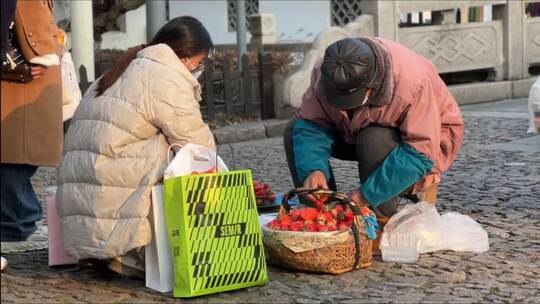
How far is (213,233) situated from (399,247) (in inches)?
44.5

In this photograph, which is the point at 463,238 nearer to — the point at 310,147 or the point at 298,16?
the point at 310,147

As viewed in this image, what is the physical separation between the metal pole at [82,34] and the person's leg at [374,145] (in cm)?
577

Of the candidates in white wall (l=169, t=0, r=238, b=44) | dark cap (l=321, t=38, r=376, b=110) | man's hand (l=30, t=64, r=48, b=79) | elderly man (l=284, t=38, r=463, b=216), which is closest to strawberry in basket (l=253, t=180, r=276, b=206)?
elderly man (l=284, t=38, r=463, b=216)

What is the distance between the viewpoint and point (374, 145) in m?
4.93

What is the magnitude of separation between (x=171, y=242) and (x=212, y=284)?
0.27 m

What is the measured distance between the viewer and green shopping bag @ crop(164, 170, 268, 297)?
4.22 m

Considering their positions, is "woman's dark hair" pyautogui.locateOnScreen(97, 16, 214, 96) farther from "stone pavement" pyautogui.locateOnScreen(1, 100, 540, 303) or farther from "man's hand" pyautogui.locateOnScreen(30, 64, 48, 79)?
"stone pavement" pyautogui.locateOnScreen(1, 100, 540, 303)

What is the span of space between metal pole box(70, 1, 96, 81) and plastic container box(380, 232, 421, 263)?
603 centimetres

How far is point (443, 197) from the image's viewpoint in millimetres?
6754

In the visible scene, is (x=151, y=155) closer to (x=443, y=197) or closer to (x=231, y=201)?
(x=231, y=201)

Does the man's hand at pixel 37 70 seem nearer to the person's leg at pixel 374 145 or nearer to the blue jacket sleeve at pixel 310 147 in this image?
the blue jacket sleeve at pixel 310 147

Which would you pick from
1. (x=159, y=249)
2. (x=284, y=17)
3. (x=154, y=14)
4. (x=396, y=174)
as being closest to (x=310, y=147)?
(x=396, y=174)

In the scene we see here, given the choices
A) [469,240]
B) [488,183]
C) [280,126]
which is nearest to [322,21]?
[280,126]

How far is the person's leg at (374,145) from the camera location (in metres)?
4.91
